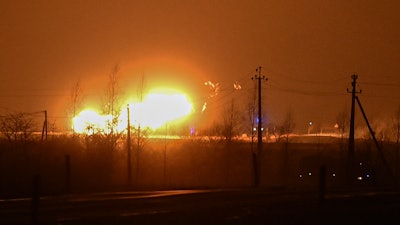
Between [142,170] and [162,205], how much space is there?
3817 cm

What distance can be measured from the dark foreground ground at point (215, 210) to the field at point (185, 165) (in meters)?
17.6

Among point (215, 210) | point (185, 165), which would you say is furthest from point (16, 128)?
point (215, 210)

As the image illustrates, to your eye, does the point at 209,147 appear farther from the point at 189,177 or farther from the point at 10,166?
the point at 10,166

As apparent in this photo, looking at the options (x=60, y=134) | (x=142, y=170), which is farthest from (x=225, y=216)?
(x=60, y=134)

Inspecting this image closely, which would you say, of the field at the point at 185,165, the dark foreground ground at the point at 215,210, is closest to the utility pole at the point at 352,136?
the field at the point at 185,165

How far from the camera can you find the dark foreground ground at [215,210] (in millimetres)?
15703

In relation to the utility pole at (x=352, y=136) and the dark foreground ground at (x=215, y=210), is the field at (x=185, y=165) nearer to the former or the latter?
the utility pole at (x=352, y=136)

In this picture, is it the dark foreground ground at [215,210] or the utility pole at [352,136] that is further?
the utility pole at [352,136]

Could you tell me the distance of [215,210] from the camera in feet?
57.3

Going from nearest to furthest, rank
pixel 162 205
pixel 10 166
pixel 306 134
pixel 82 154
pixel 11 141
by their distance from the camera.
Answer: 1. pixel 162 205
2. pixel 10 166
3. pixel 82 154
4. pixel 11 141
5. pixel 306 134

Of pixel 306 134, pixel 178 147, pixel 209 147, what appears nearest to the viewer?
pixel 209 147

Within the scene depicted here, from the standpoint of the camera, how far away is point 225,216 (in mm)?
16344

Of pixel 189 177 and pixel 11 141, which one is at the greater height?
pixel 11 141

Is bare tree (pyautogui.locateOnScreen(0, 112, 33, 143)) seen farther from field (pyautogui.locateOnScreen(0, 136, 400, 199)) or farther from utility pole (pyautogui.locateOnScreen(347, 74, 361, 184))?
utility pole (pyautogui.locateOnScreen(347, 74, 361, 184))
